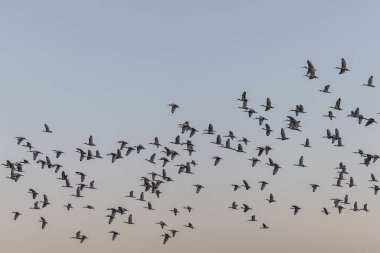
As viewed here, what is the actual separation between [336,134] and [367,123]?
7526 millimetres

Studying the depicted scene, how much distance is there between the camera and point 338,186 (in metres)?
131

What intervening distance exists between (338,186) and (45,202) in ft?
125

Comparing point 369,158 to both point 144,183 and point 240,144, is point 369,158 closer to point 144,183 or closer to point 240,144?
point 240,144

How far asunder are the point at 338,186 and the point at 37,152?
3948cm

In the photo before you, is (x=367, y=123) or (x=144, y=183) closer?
(x=367, y=123)

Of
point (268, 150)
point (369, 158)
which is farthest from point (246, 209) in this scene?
point (369, 158)

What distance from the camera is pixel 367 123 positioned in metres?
122

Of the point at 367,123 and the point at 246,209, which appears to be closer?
the point at 367,123

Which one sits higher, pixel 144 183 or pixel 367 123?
pixel 367 123

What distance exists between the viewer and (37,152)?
133250mm

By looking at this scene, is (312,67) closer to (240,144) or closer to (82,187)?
(240,144)

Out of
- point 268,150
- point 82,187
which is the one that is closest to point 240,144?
point 268,150

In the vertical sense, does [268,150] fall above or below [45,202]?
above

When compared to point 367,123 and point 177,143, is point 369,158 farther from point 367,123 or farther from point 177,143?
point 177,143
